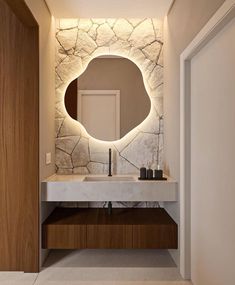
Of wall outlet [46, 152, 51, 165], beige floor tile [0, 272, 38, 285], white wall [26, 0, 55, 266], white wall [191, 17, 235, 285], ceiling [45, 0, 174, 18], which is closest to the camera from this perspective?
white wall [191, 17, 235, 285]

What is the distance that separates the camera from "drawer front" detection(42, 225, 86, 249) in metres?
2.95

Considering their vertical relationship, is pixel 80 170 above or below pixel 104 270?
above

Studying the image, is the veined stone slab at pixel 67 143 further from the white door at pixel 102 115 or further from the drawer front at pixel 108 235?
the drawer front at pixel 108 235

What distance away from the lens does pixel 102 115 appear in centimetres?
373

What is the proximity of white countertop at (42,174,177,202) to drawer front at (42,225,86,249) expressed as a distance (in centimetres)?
27

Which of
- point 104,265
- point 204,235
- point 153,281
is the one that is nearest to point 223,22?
point 204,235

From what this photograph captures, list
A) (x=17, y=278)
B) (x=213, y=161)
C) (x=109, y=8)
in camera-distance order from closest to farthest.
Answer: (x=213, y=161) → (x=17, y=278) → (x=109, y=8)

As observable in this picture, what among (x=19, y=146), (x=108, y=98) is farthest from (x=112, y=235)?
(x=108, y=98)

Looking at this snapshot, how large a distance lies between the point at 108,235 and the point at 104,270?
0.32 m

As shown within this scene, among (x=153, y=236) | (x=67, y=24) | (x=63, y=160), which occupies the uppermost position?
(x=67, y=24)

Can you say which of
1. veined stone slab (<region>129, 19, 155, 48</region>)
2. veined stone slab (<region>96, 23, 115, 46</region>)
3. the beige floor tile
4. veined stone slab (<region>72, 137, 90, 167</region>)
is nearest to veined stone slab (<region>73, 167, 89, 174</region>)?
veined stone slab (<region>72, 137, 90, 167</region>)

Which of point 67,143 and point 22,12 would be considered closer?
point 22,12

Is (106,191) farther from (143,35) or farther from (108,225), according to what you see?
(143,35)

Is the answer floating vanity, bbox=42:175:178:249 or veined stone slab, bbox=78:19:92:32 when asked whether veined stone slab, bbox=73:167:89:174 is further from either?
veined stone slab, bbox=78:19:92:32
